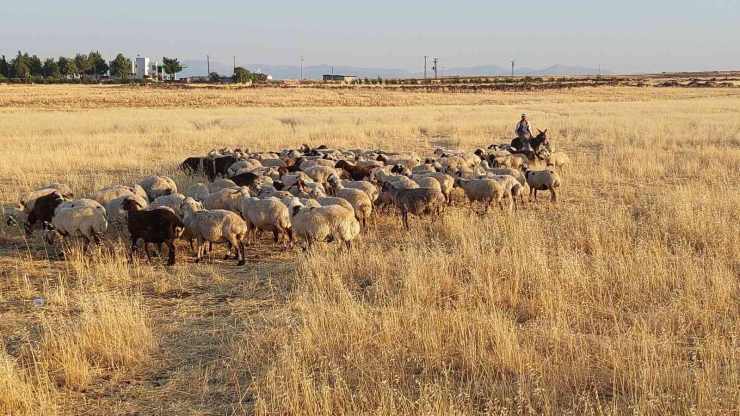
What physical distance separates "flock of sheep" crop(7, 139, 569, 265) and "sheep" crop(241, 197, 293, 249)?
0.8 inches

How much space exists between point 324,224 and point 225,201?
309 centimetres

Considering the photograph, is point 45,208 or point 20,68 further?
point 20,68

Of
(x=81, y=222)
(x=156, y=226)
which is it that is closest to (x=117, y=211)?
(x=81, y=222)

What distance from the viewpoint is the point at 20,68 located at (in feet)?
371

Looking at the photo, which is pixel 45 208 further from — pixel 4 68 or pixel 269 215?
pixel 4 68

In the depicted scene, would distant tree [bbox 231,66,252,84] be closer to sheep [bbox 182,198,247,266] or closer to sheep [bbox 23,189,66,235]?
sheep [bbox 23,189,66,235]

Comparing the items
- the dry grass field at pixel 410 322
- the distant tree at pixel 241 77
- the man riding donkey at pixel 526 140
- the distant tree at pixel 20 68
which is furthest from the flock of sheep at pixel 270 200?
the distant tree at pixel 20 68

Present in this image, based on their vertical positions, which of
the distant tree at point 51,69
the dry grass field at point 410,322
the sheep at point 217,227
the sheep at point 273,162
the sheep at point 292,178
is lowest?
the dry grass field at point 410,322

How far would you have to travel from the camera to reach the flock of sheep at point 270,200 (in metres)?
10.3

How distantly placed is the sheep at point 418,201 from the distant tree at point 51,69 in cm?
12648

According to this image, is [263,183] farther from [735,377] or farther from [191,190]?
[735,377]

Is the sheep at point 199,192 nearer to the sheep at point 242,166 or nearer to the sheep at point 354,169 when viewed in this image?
the sheep at point 242,166

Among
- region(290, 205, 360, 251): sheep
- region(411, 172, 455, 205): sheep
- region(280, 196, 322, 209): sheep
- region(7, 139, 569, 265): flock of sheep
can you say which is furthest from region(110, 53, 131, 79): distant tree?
region(290, 205, 360, 251): sheep

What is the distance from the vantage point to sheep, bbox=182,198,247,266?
10.2 meters
